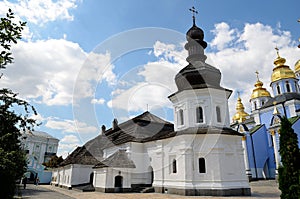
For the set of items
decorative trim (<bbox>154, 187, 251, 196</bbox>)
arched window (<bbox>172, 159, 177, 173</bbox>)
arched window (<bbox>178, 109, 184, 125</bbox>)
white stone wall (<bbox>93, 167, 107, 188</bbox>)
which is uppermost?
arched window (<bbox>178, 109, 184, 125</bbox>)

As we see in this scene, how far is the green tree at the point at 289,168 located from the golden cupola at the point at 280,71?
35102mm

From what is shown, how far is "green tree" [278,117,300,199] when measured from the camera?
8.82 metres

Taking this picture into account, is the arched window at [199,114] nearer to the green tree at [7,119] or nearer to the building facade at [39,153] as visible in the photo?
the green tree at [7,119]

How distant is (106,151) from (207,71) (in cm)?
1685

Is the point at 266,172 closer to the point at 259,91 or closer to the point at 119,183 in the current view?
the point at 259,91

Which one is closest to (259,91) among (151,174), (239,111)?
(239,111)

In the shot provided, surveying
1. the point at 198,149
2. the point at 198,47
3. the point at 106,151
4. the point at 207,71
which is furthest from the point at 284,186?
the point at 106,151

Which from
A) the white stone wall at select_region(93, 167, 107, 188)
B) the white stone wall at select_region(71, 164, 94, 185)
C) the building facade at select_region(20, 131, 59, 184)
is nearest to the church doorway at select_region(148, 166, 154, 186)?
the white stone wall at select_region(93, 167, 107, 188)

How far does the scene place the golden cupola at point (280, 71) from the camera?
131ft

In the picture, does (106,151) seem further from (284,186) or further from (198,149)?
(284,186)

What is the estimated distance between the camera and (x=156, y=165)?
70.8ft

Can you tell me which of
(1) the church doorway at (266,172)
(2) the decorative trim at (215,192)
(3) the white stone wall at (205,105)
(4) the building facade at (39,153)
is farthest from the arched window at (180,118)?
(4) the building facade at (39,153)

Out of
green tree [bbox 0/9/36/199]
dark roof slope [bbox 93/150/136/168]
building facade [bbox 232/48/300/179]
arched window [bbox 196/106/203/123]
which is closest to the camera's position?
green tree [bbox 0/9/36/199]

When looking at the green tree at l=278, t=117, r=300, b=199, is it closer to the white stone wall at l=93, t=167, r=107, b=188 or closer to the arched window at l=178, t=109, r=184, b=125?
the arched window at l=178, t=109, r=184, b=125
